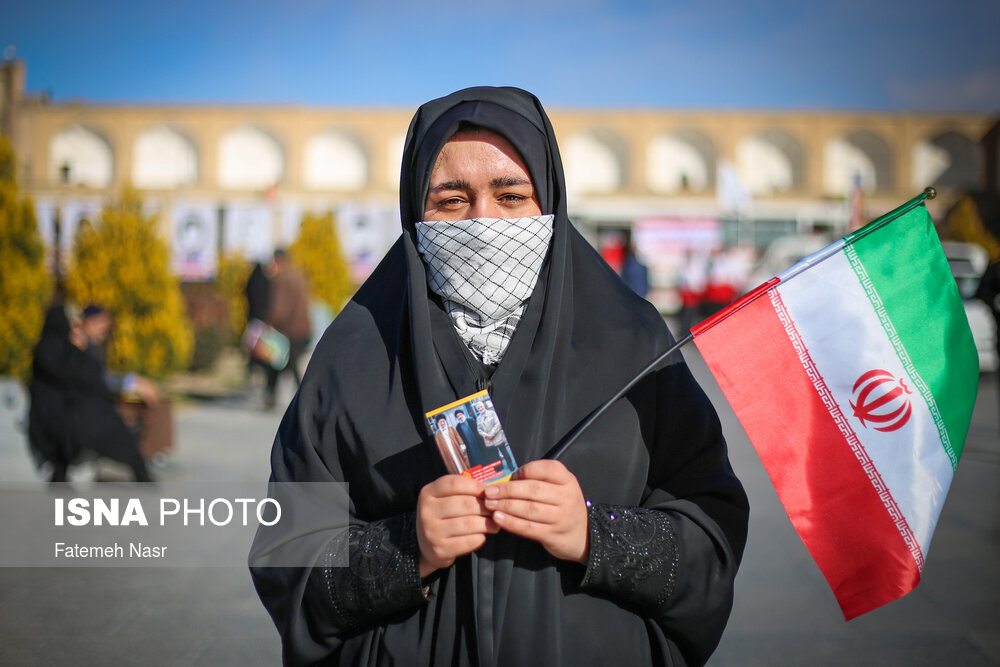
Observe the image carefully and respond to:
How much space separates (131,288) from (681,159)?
3647 cm

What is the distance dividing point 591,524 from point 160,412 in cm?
525

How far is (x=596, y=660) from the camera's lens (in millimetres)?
1309

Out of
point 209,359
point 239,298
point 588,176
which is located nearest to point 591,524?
point 209,359

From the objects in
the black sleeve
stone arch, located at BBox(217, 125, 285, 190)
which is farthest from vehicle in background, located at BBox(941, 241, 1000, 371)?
stone arch, located at BBox(217, 125, 285, 190)

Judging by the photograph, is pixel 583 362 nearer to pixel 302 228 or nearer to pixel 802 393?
pixel 802 393

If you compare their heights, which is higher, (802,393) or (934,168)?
(934,168)

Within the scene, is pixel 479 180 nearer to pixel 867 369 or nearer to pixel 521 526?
pixel 521 526

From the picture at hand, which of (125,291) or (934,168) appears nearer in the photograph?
(125,291)

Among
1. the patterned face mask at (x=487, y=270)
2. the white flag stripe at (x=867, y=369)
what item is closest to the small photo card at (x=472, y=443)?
the patterned face mask at (x=487, y=270)

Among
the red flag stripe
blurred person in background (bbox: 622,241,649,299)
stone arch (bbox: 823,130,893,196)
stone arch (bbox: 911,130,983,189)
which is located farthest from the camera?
stone arch (bbox: 823,130,893,196)

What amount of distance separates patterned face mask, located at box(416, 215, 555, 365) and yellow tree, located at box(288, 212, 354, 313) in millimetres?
14553

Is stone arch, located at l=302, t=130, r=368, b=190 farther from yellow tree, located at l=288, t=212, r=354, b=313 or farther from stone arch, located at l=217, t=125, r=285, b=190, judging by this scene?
yellow tree, located at l=288, t=212, r=354, b=313

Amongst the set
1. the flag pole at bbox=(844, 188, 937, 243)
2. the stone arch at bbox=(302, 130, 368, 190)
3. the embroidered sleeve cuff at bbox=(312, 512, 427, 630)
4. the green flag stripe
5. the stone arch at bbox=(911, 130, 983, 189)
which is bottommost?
the embroidered sleeve cuff at bbox=(312, 512, 427, 630)

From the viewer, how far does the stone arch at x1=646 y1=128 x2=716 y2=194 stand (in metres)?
41.9
